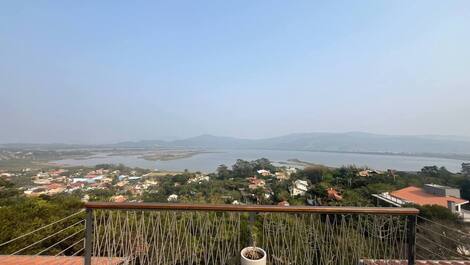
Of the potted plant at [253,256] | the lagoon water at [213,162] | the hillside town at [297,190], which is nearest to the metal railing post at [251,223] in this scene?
the potted plant at [253,256]

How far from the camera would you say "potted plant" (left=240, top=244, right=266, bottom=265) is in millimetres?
1700

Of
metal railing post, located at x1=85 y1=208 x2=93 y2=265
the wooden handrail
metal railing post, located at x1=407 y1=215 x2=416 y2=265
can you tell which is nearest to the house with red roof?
metal railing post, located at x1=407 y1=215 x2=416 y2=265

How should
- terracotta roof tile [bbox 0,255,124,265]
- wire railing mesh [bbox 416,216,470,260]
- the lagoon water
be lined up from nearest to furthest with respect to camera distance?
1. wire railing mesh [bbox 416,216,470,260]
2. terracotta roof tile [bbox 0,255,124,265]
3. the lagoon water

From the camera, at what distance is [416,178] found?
74.8 ft

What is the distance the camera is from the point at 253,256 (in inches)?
71.4

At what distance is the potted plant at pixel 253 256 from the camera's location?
1700 millimetres

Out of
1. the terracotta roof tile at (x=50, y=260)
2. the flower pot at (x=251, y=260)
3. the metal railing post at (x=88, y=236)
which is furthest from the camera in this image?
the terracotta roof tile at (x=50, y=260)

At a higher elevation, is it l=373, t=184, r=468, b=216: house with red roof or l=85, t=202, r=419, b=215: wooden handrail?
l=85, t=202, r=419, b=215: wooden handrail

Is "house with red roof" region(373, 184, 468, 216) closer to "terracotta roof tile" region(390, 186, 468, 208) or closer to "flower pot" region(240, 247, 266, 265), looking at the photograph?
"terracotta roof tile" region(390, 186, 468, 208)

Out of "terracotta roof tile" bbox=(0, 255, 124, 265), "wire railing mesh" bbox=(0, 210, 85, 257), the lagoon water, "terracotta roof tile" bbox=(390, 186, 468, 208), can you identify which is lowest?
the lagoon water

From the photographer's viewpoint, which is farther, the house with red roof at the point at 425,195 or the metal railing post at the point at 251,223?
the house with red roof at the point at 425,195

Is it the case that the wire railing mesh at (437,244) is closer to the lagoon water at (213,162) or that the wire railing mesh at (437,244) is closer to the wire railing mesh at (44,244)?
the wire railing mesh at (44,244)

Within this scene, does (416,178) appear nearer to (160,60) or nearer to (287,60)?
(287,60)

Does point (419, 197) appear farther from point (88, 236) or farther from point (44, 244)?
point (88, 236)
